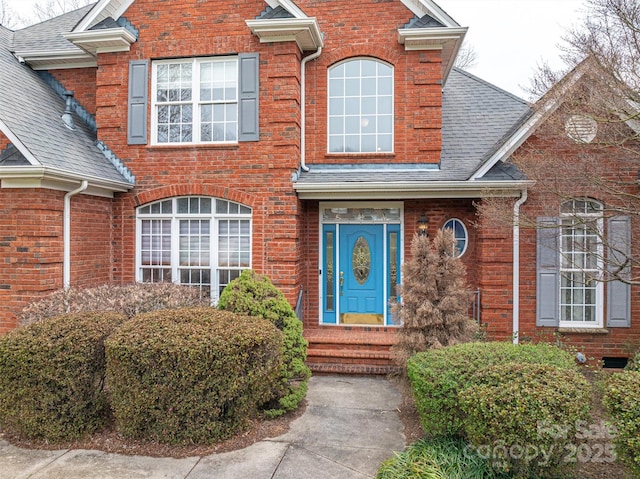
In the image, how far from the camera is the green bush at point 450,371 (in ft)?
14.2

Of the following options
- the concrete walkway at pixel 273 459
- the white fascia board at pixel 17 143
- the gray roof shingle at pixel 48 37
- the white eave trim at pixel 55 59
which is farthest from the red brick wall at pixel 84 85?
the concrete walkway at pixel 273 459

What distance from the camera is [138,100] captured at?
8562 mm

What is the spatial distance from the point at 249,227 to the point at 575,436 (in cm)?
614

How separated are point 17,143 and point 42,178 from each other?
0.64 meters

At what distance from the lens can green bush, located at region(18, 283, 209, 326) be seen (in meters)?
6.47

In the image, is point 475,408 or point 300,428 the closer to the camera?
point 475,408

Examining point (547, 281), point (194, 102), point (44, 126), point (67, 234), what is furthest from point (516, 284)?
point (44, 126)

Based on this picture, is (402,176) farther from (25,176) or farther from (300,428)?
(25,176)

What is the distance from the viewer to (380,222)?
345 inches

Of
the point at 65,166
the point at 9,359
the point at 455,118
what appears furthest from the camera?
the point at 455,118

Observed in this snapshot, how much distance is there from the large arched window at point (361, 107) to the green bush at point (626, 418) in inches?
236

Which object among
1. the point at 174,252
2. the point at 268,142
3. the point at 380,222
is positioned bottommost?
the point at 174,252

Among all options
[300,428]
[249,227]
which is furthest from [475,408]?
[249,227]

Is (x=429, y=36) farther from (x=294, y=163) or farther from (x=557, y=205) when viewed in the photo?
(x=557, y=205)
